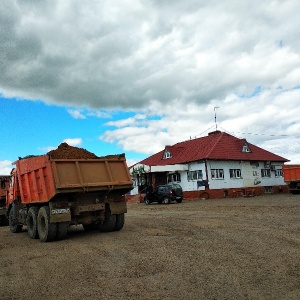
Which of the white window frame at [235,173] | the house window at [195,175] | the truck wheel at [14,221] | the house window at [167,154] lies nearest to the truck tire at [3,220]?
the truck wheel at [14,221]

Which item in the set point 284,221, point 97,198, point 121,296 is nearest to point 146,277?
point 121,296

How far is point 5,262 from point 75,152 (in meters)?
4.45

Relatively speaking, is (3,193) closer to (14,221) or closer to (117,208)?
(14,221)

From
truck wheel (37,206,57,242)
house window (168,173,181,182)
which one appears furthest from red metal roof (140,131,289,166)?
truck wheel (37,206,57,242)

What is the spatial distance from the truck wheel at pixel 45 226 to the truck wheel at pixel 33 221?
19.5 inches

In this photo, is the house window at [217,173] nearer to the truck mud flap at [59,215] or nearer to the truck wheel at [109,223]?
the truck wheel at [109,223]

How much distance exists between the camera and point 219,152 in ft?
122

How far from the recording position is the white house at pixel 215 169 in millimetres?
35750

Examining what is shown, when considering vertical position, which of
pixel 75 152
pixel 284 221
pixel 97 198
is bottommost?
pixel 284 221

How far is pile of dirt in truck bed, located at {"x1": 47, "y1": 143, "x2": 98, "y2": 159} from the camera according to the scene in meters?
11.2

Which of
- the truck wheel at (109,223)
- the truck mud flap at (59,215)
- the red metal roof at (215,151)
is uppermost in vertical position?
the red metal roof at (215,151)

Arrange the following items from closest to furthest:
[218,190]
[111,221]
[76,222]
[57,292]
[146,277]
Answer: [57,292]
[146,277]
[76,222]
[111,221]
[218,190]

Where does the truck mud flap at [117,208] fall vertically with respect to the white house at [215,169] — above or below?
below

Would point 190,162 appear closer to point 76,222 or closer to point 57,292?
point 76,222
